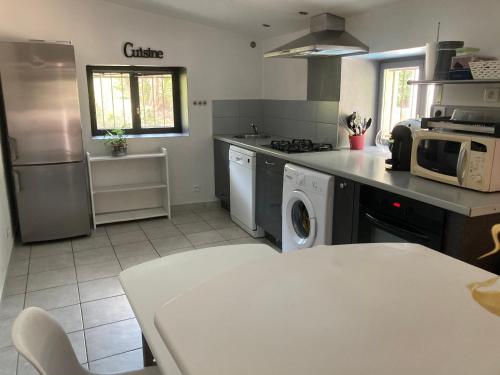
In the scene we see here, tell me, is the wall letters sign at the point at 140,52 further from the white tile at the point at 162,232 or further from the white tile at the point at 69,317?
the white tile at the point at 69,317

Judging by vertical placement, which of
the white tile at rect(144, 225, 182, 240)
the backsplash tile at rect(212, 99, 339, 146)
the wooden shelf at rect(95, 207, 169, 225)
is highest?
the backsplash tile at rect(212, 99, 339, 146)

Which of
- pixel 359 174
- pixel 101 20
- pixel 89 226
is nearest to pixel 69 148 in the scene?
pixel 89 226

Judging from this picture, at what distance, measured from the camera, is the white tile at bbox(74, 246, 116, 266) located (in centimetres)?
358

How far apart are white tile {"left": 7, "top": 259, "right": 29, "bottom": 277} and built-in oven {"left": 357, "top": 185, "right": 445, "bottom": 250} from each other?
268 centimetres

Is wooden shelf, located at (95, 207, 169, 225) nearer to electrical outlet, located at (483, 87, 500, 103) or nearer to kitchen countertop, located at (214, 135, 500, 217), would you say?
kitchen countertop, located at (214, 135, 500, 217)

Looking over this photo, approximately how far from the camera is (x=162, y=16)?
444 centimetres

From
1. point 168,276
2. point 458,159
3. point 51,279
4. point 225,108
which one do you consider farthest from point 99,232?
point 458,159

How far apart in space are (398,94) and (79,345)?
3.16m

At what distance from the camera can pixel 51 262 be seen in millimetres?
3559

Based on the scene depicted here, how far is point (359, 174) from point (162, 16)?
9.94ft

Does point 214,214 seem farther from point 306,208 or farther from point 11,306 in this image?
point 11,306

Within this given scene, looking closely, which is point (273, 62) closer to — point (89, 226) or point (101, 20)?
point (101, 20)

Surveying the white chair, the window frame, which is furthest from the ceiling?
the white chair

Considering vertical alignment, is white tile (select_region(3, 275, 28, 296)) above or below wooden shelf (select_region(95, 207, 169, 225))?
below
